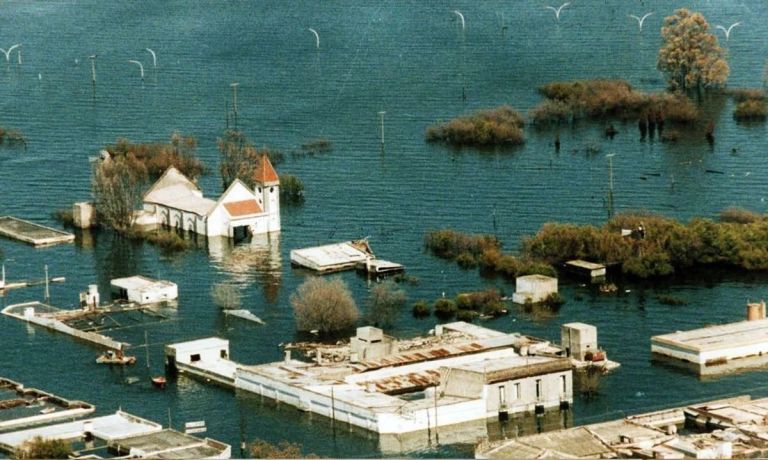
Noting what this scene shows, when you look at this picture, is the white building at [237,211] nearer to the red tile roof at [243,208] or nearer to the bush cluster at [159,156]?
the red tile roof at [243,208]

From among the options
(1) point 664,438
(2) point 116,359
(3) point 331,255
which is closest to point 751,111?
(3) point 331,255

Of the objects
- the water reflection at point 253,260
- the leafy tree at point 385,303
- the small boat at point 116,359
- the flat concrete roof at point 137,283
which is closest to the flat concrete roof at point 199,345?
the small boat at point 116,359

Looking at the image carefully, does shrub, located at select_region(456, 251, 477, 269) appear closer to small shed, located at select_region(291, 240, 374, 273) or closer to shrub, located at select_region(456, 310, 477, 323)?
small shed, located at select_region(291, 240, 374, 273)

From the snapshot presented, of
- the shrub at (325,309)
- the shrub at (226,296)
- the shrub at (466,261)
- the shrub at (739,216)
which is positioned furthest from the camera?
the shrub at (739,216)

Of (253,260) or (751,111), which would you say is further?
(751,111)

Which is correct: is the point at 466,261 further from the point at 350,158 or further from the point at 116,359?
the point at 350,158

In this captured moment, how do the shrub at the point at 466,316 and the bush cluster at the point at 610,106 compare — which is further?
the bush cluster at the point at 610,106
